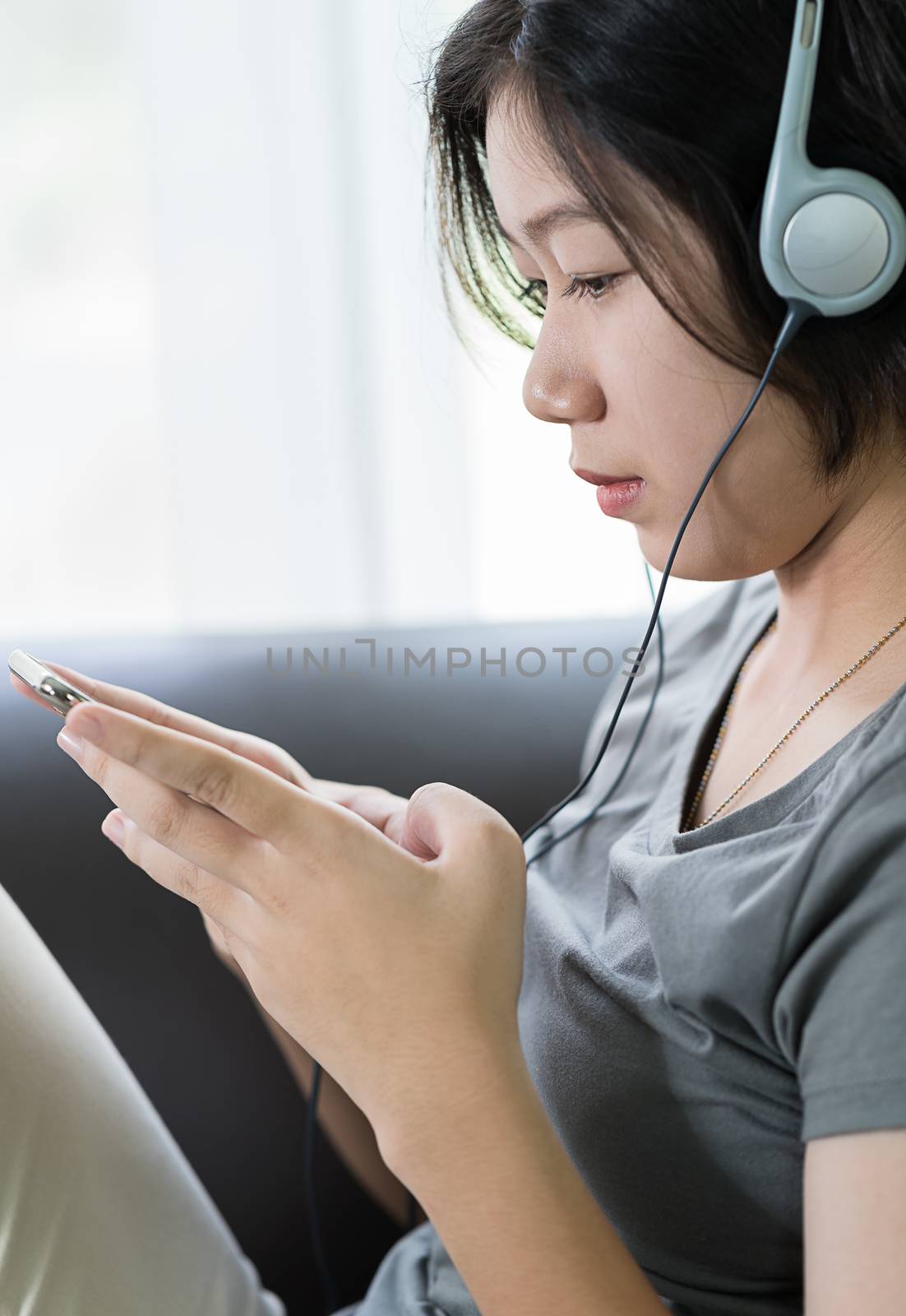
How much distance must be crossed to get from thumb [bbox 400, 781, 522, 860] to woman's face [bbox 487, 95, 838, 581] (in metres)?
0.18

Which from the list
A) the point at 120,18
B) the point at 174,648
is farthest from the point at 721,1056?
the point at 120,18

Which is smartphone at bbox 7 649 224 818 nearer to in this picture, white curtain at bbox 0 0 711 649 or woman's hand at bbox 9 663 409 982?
woman's hand at bbox 9 663 409 982

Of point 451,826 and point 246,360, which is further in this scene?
Answer: point 246,360

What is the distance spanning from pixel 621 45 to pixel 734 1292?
593 millimetres

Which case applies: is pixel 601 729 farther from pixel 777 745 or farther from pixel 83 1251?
pixel 83 1251

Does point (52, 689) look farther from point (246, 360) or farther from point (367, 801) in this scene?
point (246, 360)

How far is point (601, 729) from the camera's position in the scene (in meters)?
0.89

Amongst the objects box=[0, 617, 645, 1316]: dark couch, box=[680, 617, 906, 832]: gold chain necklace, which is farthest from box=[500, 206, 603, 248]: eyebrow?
box=[0, 617, 645, 1316]: dark couch

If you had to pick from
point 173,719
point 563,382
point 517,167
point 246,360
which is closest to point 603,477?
Answer: point 563,382

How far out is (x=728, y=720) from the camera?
0.74 meters

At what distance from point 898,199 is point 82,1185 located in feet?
2.10

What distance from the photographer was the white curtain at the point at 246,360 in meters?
1.31

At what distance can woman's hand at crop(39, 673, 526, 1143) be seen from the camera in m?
0.48

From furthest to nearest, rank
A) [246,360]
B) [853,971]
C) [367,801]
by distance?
[246,360] → [367,801] → [853,971]
